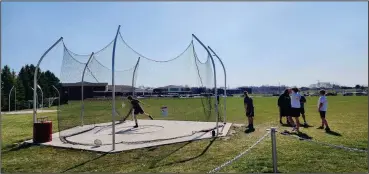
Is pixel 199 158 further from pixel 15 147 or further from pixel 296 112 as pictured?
pixel 15 147

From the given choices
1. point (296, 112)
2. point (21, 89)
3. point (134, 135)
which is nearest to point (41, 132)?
point (134, 135)

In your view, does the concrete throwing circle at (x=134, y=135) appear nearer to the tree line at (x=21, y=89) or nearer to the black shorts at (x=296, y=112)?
the black shorts at (x=296, y=112)

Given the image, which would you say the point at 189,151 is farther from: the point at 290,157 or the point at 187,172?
the point at 290,157

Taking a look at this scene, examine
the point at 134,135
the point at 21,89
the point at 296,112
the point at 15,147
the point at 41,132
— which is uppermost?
the point at 21,89

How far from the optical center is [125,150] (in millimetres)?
8898

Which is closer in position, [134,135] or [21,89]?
[134,135]

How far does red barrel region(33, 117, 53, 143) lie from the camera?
10.4 metres

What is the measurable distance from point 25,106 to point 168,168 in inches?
1427

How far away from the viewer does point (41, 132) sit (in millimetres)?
10383

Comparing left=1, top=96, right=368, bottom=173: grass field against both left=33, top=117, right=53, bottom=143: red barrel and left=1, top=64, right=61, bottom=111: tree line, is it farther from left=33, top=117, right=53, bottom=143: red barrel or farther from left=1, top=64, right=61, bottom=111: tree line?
left=1, top=64, right=61, bottom=111: tree line

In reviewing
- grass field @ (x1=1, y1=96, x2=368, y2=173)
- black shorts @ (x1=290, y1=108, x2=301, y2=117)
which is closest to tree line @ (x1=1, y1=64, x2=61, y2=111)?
grass field @ (x1=1, y1=96, x2=368, y2=173)

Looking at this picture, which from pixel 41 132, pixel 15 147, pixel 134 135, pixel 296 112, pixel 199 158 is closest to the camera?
pixel 199 158

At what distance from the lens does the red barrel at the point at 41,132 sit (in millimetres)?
10352


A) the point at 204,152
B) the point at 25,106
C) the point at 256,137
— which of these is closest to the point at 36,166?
the point at 204,152
